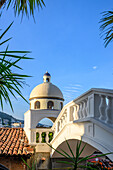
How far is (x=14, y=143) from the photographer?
12555 mm

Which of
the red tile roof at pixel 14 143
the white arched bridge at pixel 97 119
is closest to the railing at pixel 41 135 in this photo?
the red tile roof at pixel 14 143

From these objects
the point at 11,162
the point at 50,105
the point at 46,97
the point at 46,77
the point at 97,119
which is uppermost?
the point at 46,77

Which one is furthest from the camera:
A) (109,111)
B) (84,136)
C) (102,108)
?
(84,136)

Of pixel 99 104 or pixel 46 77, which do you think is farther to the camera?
pixel 46 77

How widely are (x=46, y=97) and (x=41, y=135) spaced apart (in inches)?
134

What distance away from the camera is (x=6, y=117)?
1928 cm

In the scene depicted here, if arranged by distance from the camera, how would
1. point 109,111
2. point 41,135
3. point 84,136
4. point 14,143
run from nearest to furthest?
point 109,111, point 84,136, point 41,135, point 14,143

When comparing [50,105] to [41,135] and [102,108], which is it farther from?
[102,108]

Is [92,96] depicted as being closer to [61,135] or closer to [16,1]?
[16,1]

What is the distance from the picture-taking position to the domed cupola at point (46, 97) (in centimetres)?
1523

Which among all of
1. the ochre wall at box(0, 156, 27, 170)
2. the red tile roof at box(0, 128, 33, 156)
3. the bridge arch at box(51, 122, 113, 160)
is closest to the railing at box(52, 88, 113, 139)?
the bridge arch at box(51, 122, 113, 160)

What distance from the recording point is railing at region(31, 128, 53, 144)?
12.3 meters

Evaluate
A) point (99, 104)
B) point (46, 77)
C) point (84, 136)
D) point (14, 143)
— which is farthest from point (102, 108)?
point (46, 77)

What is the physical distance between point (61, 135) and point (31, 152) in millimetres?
2540
